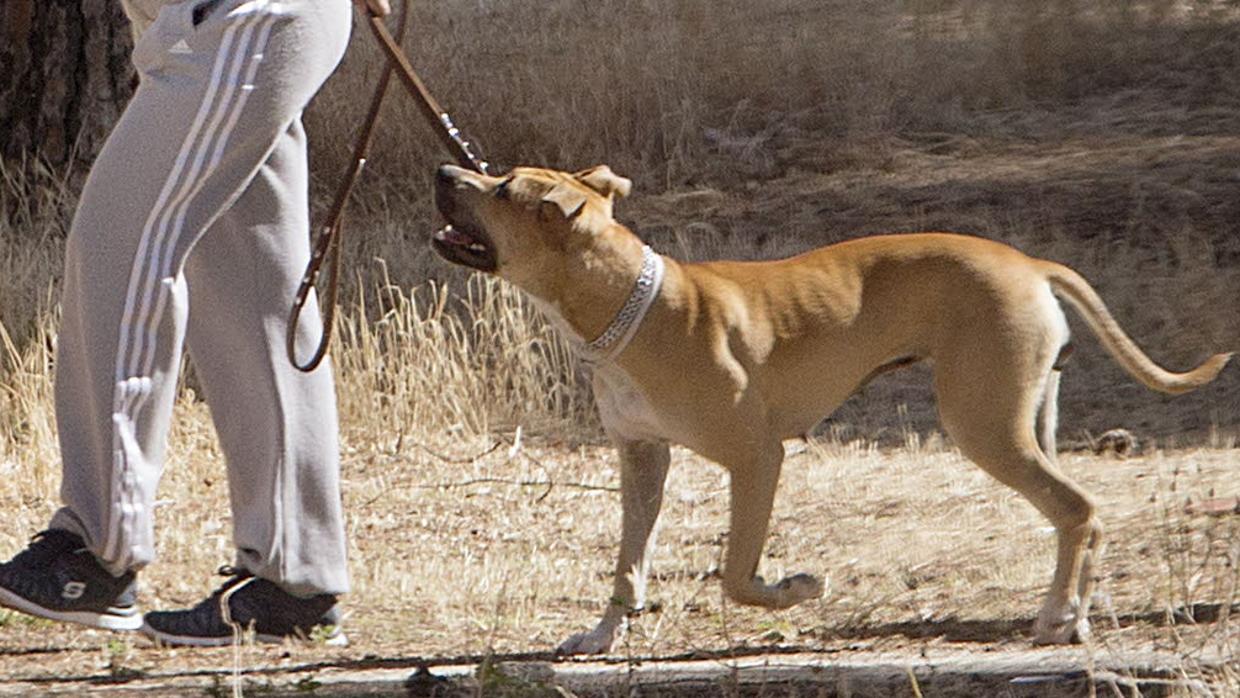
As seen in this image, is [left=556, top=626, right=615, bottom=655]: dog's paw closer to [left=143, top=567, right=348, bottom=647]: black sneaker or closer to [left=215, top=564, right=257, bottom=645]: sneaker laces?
[left=143, top=567, right=348, bottom=647]: black sneaker

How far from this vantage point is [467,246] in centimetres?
477

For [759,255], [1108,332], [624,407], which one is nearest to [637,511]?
[624,407]

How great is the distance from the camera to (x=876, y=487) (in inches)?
267

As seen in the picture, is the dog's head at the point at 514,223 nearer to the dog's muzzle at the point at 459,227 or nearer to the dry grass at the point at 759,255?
the dog's muzzle at the point at 459,227

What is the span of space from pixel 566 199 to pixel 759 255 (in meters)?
4.88

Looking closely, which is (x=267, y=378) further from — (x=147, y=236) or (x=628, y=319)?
(x=628, y=319)

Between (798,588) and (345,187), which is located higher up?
(345,187)

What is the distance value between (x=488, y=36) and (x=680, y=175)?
2.35 meters

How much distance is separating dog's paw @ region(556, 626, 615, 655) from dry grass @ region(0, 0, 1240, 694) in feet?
0.34

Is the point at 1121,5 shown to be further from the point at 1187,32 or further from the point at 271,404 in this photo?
the point at 271,404

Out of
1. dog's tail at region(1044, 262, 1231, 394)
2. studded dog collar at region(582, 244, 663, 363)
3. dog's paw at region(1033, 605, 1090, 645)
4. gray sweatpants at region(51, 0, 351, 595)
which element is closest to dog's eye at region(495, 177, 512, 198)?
studded dog collar at region(582, 244, 663, 363)

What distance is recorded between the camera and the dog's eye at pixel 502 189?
4.77m

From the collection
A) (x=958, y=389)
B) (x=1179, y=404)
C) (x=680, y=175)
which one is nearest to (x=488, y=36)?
(x=680, y=175)

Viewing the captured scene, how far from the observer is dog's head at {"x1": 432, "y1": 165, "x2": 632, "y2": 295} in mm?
4766
